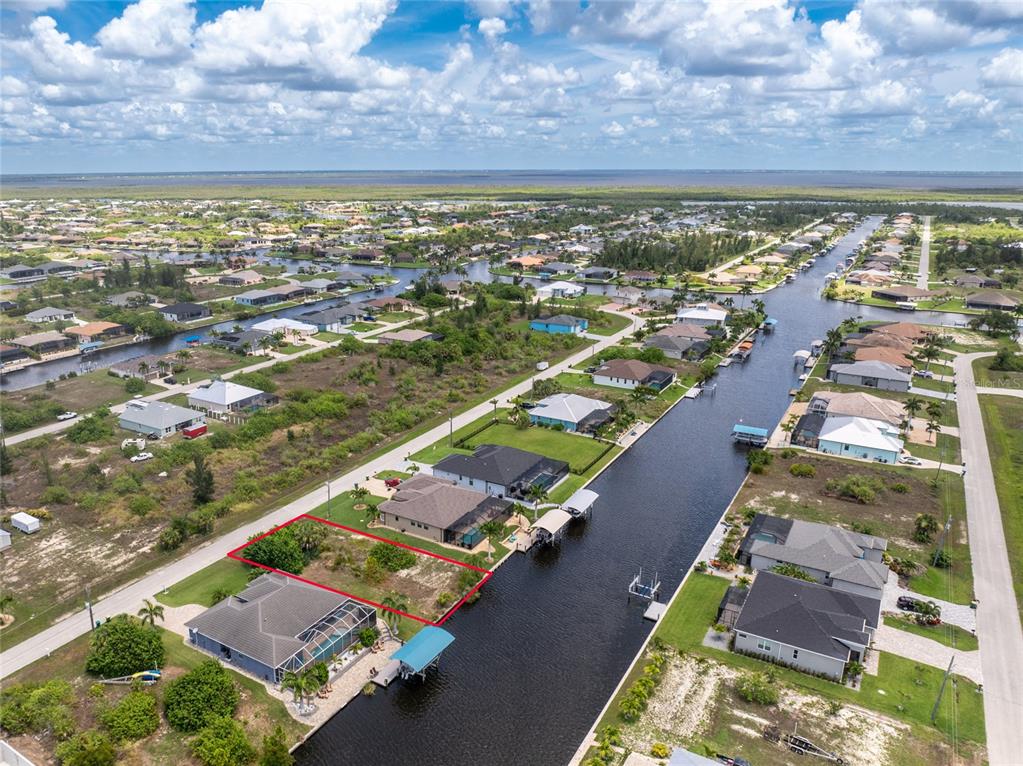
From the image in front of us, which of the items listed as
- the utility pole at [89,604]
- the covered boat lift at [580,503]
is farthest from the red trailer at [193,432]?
the covered boat lift at [580,503]

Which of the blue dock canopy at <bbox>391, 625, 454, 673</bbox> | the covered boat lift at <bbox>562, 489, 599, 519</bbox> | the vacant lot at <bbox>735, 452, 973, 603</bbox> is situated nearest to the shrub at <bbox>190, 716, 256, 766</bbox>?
the blue dock canopy at <bbox>391, 625, 454, 673</bbox>

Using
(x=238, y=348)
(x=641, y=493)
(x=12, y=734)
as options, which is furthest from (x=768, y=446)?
(x=238, y=348)

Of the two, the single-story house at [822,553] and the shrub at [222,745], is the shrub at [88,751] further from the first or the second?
the single-story house at [822,553]

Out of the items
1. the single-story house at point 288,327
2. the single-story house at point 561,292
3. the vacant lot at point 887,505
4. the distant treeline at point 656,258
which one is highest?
the distant treeline at point 656,258

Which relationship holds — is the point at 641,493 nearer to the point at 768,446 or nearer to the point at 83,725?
the point at 768,446

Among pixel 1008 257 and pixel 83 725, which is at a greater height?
pixel 1008 257

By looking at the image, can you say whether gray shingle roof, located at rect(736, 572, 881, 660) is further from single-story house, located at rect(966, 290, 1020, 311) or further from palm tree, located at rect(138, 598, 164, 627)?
single-story house, located at rect(966, 290, 1020, 311)

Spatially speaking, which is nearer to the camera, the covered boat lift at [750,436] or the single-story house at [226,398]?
the covered boat lift at [750,436]
